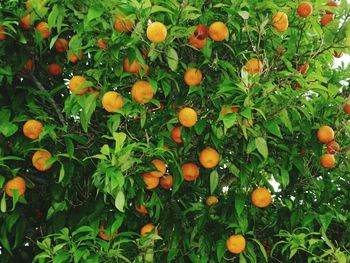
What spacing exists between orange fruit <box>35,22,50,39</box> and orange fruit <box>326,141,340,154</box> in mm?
1696

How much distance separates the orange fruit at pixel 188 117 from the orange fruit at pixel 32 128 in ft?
2.54

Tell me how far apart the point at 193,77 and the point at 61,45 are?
922mm

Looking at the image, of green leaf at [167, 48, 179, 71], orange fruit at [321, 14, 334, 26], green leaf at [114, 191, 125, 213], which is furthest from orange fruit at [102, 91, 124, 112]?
orange fruit at [321, 14, 334, 26]

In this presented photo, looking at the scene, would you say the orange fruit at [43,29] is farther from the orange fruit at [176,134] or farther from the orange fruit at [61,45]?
the orange fruit at [176,134]

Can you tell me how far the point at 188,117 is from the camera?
2.90m

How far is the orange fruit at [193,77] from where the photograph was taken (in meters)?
3.04

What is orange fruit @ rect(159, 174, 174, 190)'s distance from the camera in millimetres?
3079

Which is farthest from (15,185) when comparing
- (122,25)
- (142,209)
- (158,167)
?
(122,25)

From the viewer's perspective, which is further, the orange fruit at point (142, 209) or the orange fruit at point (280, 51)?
the orange fruit at point (280, 51)

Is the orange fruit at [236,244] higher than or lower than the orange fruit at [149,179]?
lower

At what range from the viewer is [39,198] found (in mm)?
3494

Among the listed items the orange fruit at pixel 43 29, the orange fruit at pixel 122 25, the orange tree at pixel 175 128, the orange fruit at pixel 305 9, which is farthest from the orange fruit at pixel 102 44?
the orange fruit at pixel 305 9

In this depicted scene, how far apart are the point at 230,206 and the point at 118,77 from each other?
95 cm

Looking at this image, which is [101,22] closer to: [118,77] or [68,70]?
[118,77]
